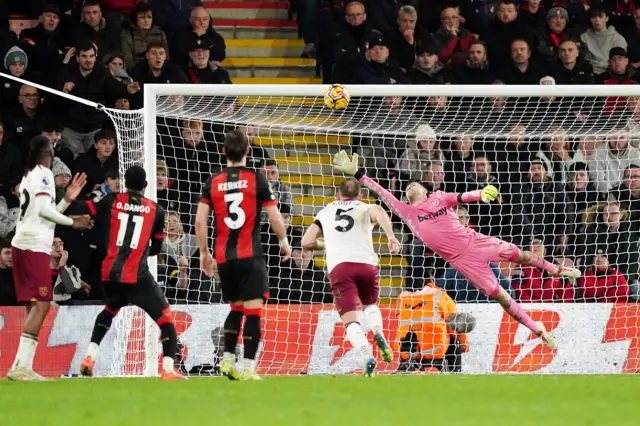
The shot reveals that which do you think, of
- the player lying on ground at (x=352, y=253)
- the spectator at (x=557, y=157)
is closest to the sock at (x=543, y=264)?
the spectator at (x=557, y=157)

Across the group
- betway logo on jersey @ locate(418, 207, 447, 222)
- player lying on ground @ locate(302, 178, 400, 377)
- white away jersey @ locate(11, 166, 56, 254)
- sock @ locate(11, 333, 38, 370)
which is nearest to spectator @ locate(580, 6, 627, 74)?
betway logo on jersey @ locate(418, 207, 447, 222)

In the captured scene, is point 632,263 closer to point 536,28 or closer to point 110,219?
point 536,28

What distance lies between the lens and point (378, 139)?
15.1 metres

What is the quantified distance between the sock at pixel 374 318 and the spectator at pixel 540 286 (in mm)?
3139

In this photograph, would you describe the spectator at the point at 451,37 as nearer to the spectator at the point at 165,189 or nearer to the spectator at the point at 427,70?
the spectator at the point at 427,70

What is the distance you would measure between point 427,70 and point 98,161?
4.51m

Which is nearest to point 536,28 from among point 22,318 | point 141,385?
point 22,318

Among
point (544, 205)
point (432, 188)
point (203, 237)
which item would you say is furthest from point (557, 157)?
point (203, 237)

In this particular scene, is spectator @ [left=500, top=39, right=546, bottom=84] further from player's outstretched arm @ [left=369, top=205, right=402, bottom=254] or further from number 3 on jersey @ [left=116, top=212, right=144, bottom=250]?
number 3 on jersey @ [left=116, top=212, right=144, bottom=250]

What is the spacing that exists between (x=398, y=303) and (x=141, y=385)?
406cm

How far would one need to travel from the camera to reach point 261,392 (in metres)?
9.02

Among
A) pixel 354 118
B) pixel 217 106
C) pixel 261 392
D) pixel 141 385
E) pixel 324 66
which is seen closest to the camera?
pixel 261 392

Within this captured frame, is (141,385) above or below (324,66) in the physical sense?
below

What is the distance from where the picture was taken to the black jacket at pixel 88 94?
14859 mm
